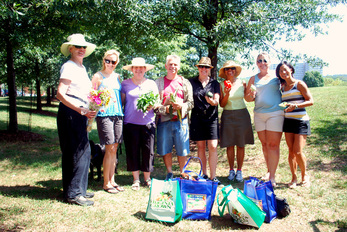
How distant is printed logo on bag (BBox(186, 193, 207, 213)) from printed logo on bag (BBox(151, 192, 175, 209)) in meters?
0.25

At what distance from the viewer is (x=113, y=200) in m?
4.25

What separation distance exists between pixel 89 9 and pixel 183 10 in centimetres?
245

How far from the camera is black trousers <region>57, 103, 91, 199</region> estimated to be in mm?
3994

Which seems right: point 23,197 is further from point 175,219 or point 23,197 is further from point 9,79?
point 9,79

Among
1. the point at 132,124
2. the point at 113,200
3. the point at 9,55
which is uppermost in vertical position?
the point at 9,55

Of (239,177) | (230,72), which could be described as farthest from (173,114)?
(239,177)

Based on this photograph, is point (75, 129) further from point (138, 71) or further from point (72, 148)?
point (138, 71)

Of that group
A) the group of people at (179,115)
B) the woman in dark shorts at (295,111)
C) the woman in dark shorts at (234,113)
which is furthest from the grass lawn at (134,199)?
the woman in dark shorts at (234,113)

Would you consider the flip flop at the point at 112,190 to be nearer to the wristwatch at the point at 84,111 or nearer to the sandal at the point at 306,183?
the wristwatch at the point at 84,111

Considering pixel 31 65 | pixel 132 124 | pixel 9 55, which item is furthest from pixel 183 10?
pixel 31 65

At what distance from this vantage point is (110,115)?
174 inches

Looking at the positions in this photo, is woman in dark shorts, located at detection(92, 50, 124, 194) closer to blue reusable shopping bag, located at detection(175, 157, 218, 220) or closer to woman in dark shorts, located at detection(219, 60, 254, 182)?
blue reusable shopping bag, located at detection(175, 157, 218, 220)

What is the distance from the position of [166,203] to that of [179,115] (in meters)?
1.62

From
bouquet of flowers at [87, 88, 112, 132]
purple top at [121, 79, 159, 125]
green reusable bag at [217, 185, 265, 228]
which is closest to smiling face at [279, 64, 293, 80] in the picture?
purple top at [121, 79, 159, 125]
